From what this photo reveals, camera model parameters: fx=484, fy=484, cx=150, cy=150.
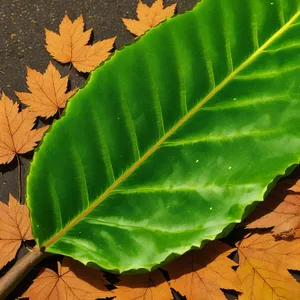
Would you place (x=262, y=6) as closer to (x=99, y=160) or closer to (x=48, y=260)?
(x=99, y=160)

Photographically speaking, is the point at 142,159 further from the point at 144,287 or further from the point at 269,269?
the point at 269,269

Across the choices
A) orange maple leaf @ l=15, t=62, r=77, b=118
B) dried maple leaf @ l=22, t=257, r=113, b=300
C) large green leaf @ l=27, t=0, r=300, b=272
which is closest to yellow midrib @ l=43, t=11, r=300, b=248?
large green leaf @ l=27, t=0, r=300, b=272

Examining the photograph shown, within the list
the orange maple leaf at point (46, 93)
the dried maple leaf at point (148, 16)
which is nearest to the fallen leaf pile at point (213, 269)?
the orange maple leaf at point (46, 93)

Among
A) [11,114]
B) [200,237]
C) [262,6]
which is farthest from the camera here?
[11,114]

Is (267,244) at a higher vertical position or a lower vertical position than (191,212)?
lower

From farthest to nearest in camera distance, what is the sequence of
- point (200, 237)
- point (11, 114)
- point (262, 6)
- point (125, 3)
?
point (125, 3) < point (11, 114) < point (262, 6) < point (200, 237)

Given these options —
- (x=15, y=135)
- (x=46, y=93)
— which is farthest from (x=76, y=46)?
(x=15, y=135)

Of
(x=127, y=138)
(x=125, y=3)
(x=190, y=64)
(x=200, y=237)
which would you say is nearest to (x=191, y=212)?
(x=200, y=237)
